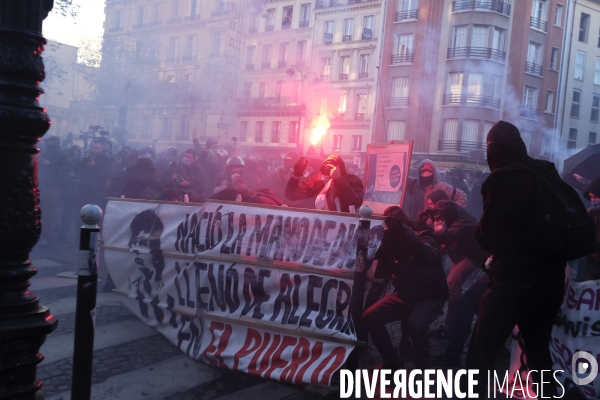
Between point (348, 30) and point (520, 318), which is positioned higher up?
point (348, 30)

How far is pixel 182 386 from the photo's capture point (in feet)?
13.7

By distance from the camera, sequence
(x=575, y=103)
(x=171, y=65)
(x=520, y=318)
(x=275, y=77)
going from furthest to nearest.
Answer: (x=575, y=103) < (x=275, y=77) < (x=171, y=65) < (x=520, y=318)

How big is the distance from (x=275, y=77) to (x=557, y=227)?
29.4 meters

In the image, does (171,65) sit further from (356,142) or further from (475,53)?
(475,53)

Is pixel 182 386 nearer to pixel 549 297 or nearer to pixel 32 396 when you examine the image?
pixel 32 396

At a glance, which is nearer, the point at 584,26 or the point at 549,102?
the point at 549,102

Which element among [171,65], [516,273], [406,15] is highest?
[406,15]

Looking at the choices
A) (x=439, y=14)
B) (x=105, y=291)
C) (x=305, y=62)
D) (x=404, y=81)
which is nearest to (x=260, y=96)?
(x=305, y=62)

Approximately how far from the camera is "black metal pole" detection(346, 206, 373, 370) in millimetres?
4078

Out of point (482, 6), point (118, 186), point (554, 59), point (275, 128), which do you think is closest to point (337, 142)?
point (275, 128)

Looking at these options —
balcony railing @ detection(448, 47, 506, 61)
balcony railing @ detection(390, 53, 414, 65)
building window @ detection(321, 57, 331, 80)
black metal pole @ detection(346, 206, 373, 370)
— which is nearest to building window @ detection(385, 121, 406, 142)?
balcony railing @ detection(390, 53, 414, 65)

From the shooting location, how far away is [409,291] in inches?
172

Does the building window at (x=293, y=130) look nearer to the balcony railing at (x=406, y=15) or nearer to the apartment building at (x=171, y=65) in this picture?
the apartment building at (x=171, y=65)

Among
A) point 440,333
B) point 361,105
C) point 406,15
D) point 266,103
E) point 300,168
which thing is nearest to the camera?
point 440,333
